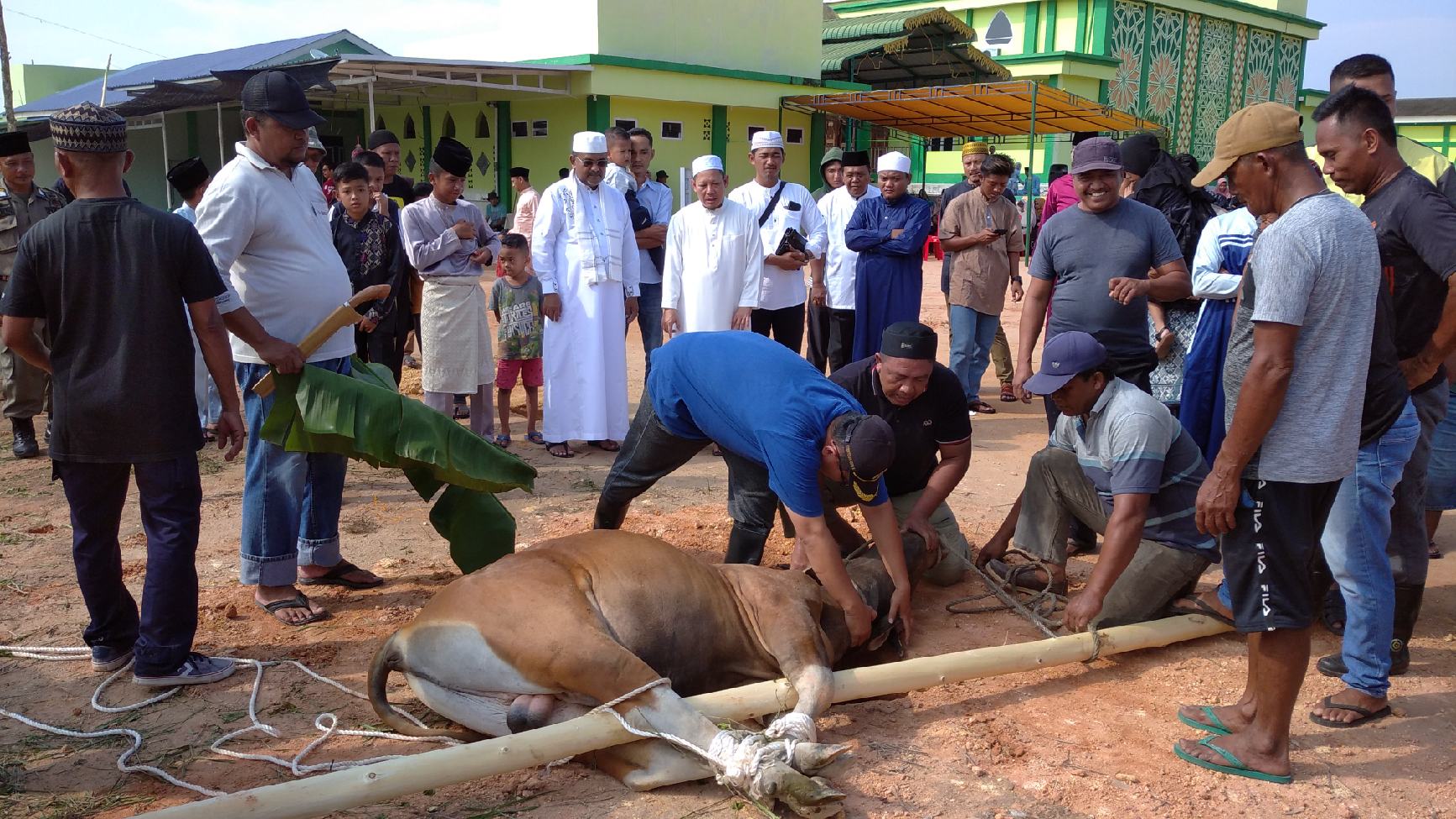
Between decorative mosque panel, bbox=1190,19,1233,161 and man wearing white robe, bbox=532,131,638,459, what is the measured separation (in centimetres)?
2969

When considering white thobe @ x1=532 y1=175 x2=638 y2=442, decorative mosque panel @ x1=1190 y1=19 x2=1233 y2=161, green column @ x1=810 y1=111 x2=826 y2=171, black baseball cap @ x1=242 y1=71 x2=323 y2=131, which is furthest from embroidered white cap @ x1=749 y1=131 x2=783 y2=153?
decorative mosque panel @ x1=1190 y1=19 x2=1233 y2=161

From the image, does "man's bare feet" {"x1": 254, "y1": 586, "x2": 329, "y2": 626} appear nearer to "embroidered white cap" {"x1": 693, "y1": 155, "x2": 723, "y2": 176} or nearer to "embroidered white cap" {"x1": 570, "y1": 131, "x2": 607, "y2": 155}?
"embroidered white cap" {"x1": 570, "y1": 131, "x2": 607, "y2": 155}

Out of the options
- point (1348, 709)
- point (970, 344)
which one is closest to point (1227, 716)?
point (1348, 709)

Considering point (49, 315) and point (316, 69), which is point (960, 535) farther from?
point (316, 69)

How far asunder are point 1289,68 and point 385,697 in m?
40.9

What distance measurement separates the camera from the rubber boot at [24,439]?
8133 mm

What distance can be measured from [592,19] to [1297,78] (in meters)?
27.8

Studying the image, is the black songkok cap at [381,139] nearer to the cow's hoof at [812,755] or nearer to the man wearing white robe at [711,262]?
the man wearing white robe at [711,262]

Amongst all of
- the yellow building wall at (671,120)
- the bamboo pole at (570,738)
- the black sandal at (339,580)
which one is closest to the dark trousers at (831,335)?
the black sandal at (339,580)

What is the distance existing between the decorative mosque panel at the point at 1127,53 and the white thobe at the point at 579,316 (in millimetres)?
25386

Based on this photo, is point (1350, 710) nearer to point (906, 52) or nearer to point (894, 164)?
point (894, 164)

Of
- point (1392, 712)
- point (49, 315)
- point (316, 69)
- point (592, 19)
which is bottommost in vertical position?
point (1392, 712)

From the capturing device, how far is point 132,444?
4148 mm

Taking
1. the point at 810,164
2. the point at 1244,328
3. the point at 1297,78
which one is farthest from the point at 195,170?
the point at 1297,78
